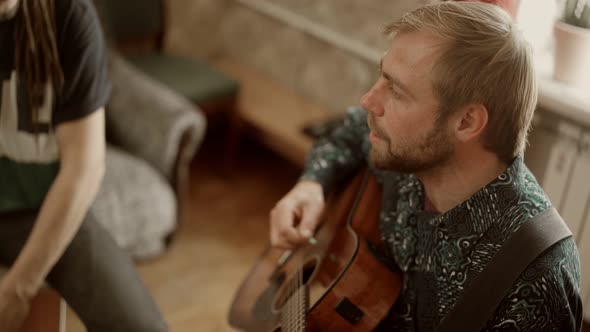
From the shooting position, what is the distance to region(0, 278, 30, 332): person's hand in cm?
128

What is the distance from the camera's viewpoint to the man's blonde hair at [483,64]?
3.54ft

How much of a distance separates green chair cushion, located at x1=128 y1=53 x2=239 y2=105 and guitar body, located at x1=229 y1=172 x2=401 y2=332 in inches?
48.9

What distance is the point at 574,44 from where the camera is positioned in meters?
1.79

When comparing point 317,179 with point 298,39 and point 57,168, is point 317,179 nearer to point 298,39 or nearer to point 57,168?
point 57,168

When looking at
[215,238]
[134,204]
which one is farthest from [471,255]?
[215,238]

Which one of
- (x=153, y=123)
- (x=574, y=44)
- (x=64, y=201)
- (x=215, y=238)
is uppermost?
(x=574, y=44)

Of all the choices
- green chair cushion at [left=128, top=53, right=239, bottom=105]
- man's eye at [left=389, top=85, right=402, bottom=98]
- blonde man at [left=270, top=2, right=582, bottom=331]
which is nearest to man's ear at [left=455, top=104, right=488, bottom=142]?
blonde man at [left=270, top=2, right=582, bottom=331]

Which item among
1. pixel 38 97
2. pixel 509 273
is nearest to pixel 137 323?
pixel 38 97

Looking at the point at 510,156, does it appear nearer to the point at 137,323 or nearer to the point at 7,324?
the point at 137,323

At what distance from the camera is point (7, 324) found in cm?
128

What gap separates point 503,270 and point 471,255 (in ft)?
0.28

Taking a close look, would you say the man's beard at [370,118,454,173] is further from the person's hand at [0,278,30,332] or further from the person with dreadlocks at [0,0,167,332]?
the person's hand at [0,278,30,332]

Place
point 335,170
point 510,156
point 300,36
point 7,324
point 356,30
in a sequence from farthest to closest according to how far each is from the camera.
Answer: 1. point 300,36
2. point 356,30
3. point 335,170
4. point 7,324
5. point 510,156

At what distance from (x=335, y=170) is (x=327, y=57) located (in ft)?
Answer: 4.34
